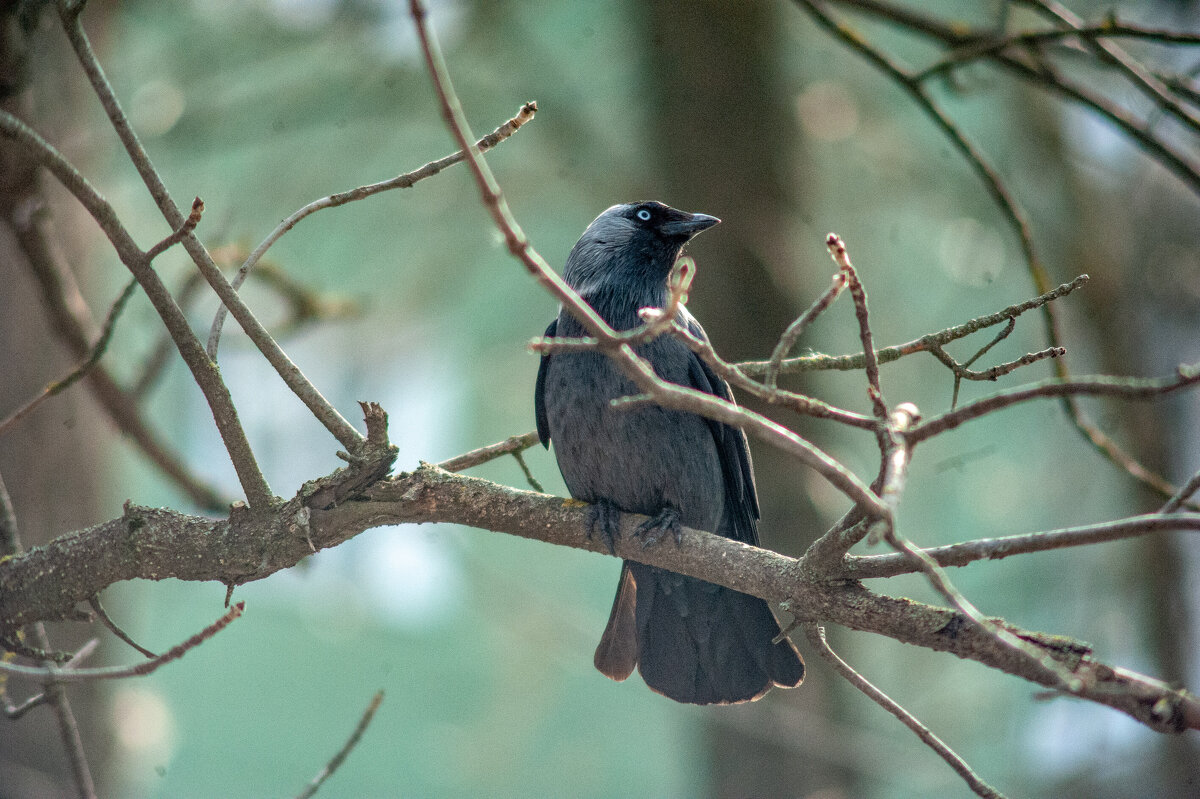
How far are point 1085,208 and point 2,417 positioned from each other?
27.1 feet

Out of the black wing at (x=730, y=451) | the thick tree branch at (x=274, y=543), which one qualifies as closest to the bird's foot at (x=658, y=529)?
the thick tree branch at (x=274, y=543)

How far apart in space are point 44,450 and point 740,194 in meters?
4.90

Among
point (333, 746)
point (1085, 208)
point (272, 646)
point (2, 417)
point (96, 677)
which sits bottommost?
point (96, 677)

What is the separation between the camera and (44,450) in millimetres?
5148

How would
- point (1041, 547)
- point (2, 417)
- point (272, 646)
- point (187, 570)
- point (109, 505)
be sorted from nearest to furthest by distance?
1. point (1041, 547)
2. point (187, 570)
3. point (2, 417)
4. point (109, 505)
5. point (272, 646)

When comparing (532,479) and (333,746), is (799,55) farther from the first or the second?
(333,746)

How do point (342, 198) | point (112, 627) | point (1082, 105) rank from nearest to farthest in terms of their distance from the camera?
point (112, 627) < point (342, 198) < point (1082, 105)

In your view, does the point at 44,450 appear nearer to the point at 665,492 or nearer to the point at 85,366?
the point at 85,366

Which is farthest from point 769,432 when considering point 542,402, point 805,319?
point 542,402

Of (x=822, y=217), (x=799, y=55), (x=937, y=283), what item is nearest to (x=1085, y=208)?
(x=822, y=217)

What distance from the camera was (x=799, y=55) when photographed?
9531mm

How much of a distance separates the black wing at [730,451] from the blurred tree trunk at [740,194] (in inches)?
91.2

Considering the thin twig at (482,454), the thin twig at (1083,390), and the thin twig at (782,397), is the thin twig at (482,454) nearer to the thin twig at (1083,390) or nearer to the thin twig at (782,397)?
the thin twig at (782,397)

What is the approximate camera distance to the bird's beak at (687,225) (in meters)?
4.67
